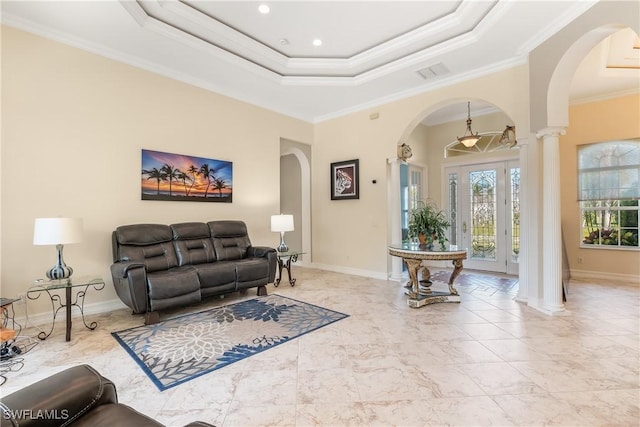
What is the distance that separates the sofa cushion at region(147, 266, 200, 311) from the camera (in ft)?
10.4

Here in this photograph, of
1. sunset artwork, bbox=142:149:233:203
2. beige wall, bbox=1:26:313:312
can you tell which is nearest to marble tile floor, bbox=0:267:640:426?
beige wall, bbox=1:26:313:312

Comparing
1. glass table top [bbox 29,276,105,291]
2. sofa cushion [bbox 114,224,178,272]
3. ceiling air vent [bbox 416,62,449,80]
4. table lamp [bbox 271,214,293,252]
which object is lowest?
glass table top [bbox 29,276,105,291]

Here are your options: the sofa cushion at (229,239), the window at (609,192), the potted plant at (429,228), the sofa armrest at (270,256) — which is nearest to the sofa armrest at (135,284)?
the sofa cushion at (229,239)

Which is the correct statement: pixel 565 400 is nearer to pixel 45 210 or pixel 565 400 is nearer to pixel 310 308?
pixel 310 308

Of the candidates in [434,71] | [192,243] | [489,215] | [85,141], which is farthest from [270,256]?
[489,215]

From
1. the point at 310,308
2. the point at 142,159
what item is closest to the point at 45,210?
the point at 142,159

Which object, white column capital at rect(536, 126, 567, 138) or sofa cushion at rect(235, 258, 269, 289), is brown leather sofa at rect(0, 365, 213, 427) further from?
white column capital at rect(536, 126, 567, 138)

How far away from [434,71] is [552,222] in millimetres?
2577

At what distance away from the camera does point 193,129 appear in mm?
4547

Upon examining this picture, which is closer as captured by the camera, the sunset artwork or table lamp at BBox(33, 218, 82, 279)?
table lamp at BBox(33, 218, 82, 279)

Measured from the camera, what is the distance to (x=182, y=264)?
3908mm

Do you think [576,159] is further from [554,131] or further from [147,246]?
[147,246]

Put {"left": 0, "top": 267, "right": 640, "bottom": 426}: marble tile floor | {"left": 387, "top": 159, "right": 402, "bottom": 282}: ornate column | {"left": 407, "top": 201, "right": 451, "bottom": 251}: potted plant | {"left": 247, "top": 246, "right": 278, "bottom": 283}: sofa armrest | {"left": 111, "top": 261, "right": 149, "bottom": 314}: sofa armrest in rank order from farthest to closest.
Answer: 1. {"left": 387, "top": 159, "right": 402, "bottom": 282}: ornate column
2. {"left": 247, "top": 246, "right": 278, "bottom": 283}: sofa armrest
3. {"left": 407, "top": 201, "right": 451, "bottom": 251}: potted plant
4. {"left": 111, "top": 261, "right": 149, "bottom": 314}: sofa armrest
5. {"left": 0, "top": 267, "right": 640, "bottom": 426}: marble tile floor

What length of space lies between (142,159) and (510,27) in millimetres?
4820
